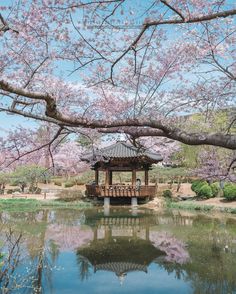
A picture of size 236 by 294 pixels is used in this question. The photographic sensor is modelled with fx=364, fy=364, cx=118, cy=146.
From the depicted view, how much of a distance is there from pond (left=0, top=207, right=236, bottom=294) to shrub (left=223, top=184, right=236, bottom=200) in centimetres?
395

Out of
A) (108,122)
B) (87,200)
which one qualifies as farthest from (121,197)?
(108,122)

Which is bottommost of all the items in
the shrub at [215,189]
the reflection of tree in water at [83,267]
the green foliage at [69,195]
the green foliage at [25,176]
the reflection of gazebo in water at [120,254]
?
the reflection of tree in water at [83,267]

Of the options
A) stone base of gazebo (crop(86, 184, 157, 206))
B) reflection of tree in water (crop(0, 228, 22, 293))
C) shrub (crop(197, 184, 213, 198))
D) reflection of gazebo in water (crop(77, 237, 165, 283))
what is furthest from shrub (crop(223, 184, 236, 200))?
reflection of tree in water (crop(0, 228, 22, 293))

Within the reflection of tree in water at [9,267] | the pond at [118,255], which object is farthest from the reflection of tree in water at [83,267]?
the reflection of tree in water at [9,267]

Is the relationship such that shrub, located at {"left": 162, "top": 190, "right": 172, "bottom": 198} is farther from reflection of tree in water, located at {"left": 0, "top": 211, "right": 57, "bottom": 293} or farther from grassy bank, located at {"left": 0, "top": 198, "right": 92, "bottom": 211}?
reflection of tree in water, located at {"left": 0, "top": 211, "right": 57, "bottom": 293}

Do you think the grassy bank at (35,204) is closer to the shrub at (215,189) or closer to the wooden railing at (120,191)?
the wooden railing at (120,191)

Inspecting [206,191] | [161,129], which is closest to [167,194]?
[206,191]

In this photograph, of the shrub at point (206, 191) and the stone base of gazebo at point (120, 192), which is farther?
the shrub at point (206, 191)

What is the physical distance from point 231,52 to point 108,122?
10.9ft

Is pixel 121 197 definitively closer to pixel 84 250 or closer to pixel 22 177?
pixel 22 177

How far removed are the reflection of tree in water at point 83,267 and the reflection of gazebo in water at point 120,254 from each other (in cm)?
8

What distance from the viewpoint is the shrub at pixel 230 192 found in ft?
57.4

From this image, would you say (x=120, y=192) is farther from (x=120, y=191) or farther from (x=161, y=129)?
(x=161, y=129)

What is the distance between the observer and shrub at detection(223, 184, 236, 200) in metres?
17.5
